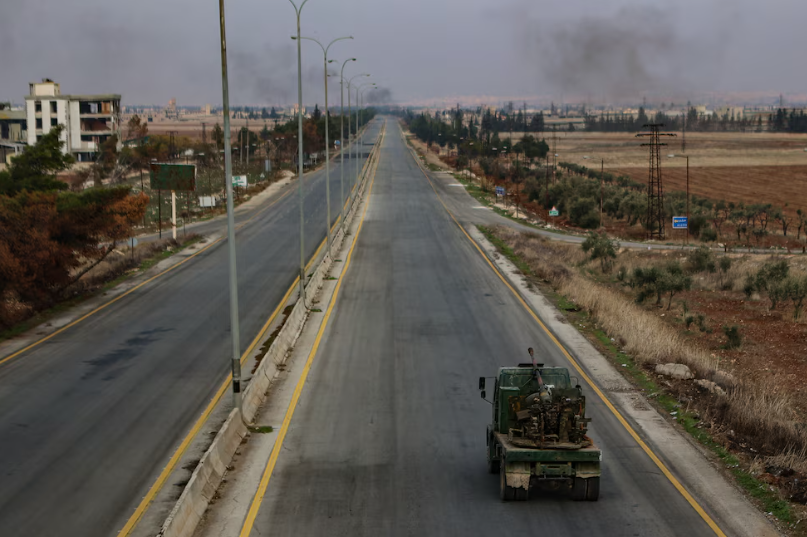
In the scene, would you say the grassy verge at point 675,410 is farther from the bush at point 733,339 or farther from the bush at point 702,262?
the bush at point 702,262

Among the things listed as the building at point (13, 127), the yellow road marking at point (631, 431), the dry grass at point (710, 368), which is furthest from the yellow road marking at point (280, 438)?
the building at point (13, 127)

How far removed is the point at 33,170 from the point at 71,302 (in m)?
9.69

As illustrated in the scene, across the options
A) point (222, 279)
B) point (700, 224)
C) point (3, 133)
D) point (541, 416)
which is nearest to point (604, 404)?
point (541, 416)

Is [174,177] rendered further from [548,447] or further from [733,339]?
[548,447]

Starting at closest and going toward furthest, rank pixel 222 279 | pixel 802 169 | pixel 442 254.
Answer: pixel 222 279
pixel 442 254
pixel 802 169

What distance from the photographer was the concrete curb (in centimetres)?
1374

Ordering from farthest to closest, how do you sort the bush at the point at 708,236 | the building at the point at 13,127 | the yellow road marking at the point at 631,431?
the building at the point at 13,127 → the bush at the point at 708,236 → the yellow road marking at the point at 631,431

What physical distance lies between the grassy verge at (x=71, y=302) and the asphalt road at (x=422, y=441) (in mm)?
11481

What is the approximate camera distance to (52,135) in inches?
1762

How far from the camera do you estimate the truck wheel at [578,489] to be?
50.2 feet

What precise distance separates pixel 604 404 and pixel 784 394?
575cm

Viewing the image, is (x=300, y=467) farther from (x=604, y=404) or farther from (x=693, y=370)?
(x=693, y=370)

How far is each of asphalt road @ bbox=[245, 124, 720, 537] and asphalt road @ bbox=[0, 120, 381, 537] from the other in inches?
116

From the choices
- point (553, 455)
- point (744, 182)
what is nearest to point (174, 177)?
point (553, 455)
